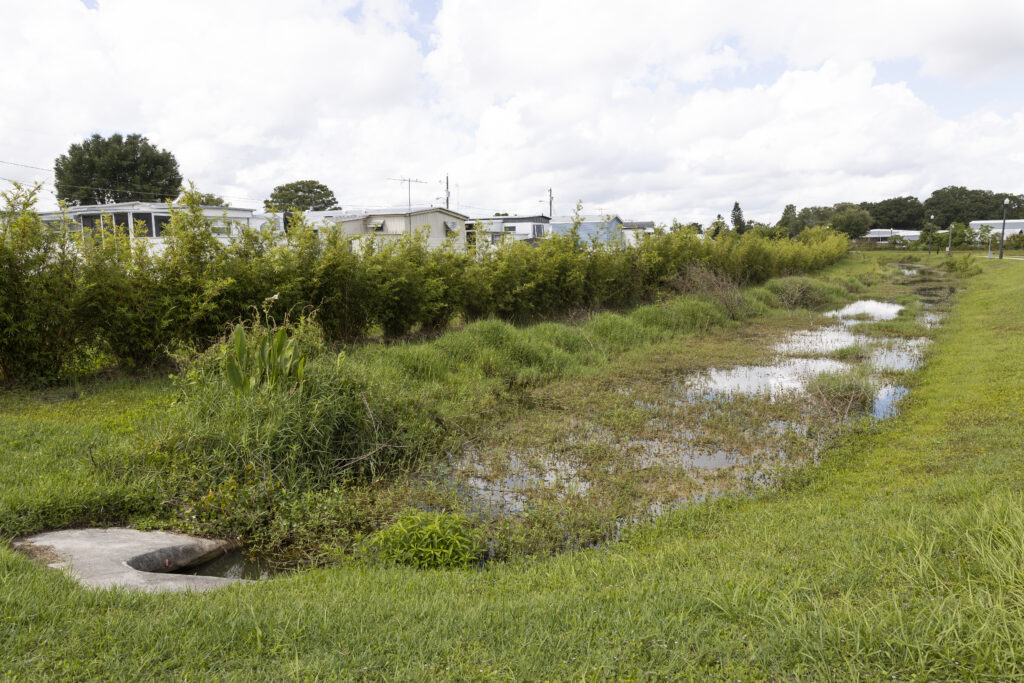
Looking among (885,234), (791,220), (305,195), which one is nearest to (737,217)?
(791,220)

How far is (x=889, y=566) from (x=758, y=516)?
56.9 inches

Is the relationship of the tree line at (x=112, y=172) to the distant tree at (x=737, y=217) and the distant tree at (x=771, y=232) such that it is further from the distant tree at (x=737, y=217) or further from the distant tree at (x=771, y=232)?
the distant tree at (x=737, y=217)

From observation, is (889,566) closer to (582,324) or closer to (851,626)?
(851,626)

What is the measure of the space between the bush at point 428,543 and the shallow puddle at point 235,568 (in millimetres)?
746

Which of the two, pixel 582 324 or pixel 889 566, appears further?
pixel 582 324

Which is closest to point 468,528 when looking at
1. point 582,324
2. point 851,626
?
point 851,626

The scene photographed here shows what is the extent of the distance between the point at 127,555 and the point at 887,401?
882 centimetres

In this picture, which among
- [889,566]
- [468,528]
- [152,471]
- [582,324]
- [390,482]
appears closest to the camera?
[889,566]

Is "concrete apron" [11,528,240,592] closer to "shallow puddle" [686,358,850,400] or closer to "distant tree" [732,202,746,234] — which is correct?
"shallow puddle" [686,358,850,400]

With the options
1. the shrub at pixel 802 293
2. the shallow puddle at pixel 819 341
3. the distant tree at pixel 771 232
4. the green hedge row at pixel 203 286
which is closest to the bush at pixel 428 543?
the green hedge row at pixel 203 286

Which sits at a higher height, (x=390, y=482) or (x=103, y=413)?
(x=103, y=413)

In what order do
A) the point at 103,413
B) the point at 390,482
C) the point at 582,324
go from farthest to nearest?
the point at 582,324 < the point at 103,413 < the point at 390,482

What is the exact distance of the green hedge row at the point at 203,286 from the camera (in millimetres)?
7316

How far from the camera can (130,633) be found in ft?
8.68
